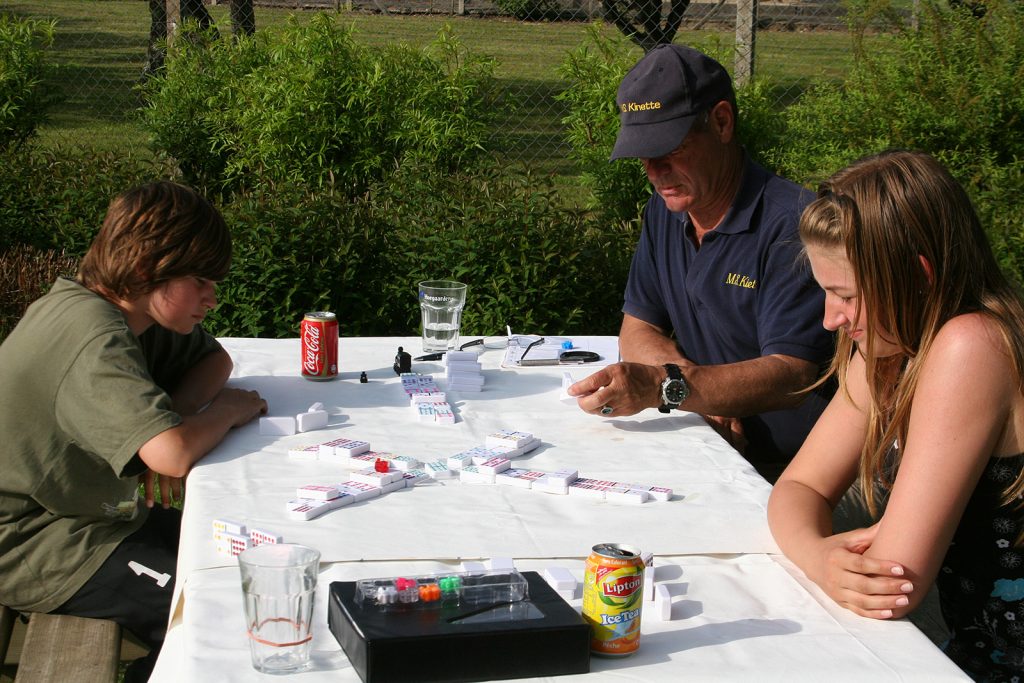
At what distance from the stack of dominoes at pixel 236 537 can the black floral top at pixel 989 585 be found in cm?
139

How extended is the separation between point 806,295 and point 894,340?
1.08 m

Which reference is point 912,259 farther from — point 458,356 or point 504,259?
point 504,259

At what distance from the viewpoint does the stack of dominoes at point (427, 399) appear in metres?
2.88

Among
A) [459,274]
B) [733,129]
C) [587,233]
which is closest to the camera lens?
[733,129]

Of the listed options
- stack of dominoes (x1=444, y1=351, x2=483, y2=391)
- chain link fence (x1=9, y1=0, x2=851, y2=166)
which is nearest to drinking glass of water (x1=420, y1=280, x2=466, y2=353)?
stack of dominoes (x1=444, y1=351, x2=483, y2=391)

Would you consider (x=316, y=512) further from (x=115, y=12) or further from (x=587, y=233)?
(x=115, y=12)

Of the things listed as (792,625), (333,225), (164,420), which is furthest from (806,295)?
(333,225)

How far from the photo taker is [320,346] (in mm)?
Result: 3186

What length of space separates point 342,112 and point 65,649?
470 centimetres

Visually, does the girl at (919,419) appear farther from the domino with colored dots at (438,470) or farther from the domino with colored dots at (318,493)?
the domino with colored dots at (318,493)

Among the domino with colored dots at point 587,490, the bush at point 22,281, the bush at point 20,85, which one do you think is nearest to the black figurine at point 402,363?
the domino with colored dots at point 587,490

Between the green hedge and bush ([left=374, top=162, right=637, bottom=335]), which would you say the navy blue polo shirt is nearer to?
bush ([left=374, top=162, right=637, bottom=335])

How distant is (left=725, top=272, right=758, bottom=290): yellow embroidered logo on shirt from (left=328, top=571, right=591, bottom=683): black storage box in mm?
1941

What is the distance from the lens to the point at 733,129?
3.54 meters
